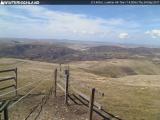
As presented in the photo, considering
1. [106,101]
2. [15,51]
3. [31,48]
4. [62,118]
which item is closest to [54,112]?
[62,118]

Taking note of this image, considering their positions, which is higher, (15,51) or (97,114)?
(97,114)

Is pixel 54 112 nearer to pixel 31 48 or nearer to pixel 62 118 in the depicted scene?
pixel 62 118

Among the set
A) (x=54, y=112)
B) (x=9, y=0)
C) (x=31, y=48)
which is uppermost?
(x=9, y=0)

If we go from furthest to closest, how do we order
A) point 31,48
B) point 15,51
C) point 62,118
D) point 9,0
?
point 31,48 < point 15,51 < point 9,0 < point 62,118

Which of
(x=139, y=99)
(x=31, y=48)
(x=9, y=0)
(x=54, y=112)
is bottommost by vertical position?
(x=31, y=48)

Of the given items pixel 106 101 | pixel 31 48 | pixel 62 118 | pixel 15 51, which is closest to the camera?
pixel 62 118

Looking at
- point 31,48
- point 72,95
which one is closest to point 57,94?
point 72,95

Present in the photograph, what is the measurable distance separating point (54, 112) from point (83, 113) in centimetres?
172

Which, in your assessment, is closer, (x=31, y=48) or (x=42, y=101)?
(x=42, y=101)

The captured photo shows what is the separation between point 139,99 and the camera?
21.4 meters

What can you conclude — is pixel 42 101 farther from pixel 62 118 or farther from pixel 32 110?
pixel 62 118

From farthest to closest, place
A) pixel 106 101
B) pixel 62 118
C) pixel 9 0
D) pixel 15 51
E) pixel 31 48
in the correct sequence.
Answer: pixel 31 48
pixel 15 51
pixel 106 101
pixel 9 0
pixel 62 118

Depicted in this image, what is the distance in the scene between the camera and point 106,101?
1967cm

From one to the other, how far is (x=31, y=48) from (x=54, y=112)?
187258 mm
